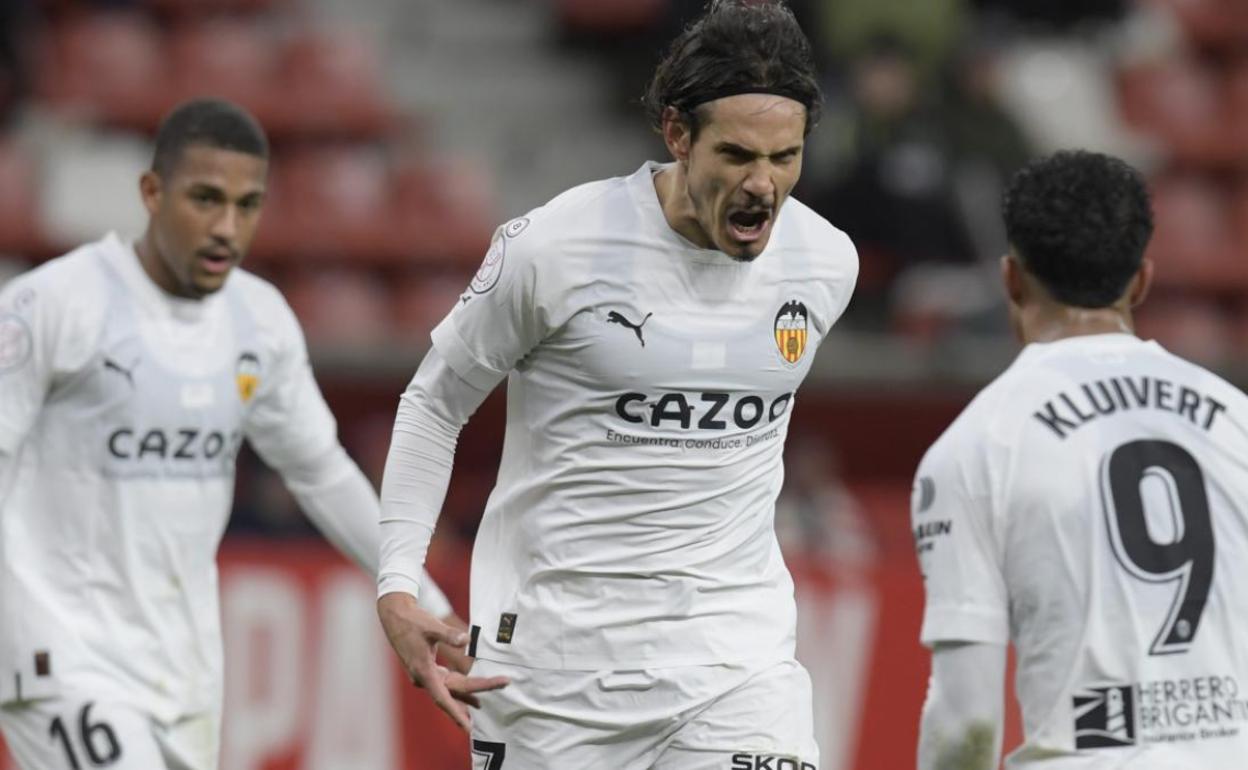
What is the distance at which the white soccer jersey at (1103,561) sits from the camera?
4328 millimetres

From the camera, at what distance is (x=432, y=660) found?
14.9 ft

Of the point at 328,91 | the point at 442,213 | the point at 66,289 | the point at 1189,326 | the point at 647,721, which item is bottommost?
the point at 647,721

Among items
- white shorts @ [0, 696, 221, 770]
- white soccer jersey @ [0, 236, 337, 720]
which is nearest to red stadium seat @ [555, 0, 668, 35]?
white soccer jersey @ [0, 236, 337, 720]

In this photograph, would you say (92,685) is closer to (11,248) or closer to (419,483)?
(419,483)

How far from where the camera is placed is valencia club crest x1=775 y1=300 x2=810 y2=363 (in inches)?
190

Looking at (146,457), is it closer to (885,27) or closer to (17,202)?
(17,202)

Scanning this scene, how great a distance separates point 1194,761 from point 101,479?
2939 mm

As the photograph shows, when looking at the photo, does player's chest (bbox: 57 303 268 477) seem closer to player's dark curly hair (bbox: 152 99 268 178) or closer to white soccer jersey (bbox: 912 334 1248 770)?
player's dark curly hair (bbox: 152 99 268 178)

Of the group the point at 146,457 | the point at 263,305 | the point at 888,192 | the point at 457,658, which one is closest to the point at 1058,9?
the point at 888,192

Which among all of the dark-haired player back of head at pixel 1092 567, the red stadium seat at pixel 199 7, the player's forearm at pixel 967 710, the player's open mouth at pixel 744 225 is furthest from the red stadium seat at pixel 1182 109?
the player's forearm at pixel 967 710

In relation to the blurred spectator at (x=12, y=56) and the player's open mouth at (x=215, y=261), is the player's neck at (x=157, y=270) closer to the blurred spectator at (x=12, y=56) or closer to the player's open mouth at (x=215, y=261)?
the player's open mouth at (x=215, y=261)

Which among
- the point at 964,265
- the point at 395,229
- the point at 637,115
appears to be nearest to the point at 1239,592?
the point at 964,265

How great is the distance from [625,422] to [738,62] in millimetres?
815

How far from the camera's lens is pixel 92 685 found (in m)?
5.59
